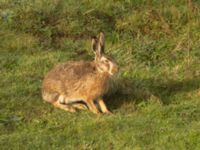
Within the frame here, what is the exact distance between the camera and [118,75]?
23.5 feet

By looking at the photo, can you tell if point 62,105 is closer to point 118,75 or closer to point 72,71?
point 72,71

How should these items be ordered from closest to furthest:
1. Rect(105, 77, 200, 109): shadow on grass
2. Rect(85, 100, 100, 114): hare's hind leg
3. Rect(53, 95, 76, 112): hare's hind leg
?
Rect(85, 100, 100, 114): hare's hind leg < Rect(53, 95, 76, 112): hare's hind leg < Rect(105, 77, 200, 109): shadow on grass

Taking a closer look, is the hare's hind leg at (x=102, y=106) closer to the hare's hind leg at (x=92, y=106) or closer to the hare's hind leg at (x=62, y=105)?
the hare's hind leg at (x=92, y=106)

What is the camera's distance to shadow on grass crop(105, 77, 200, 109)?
23.4ft

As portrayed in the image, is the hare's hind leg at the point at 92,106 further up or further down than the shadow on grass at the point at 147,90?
further up

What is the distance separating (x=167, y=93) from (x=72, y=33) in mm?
2442

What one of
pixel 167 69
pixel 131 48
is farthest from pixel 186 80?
pixel 131 48

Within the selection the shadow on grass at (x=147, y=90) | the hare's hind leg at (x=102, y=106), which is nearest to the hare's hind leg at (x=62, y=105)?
the hare's hind leg at (x=102, y=106)

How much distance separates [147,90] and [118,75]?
0.41 meters

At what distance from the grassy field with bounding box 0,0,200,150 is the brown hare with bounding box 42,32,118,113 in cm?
14

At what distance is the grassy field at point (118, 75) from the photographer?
604 cm

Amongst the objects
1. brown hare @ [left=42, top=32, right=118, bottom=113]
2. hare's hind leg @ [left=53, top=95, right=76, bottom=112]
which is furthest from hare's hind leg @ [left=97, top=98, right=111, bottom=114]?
hare's hind leg @ [left=53, top=95, right=76, bottom=112]

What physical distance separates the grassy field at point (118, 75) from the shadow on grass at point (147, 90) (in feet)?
0.04

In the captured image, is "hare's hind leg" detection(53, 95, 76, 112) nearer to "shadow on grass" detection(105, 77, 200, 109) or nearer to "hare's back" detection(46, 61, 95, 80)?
"hare's back" detection(46, 61, 95, 80)
